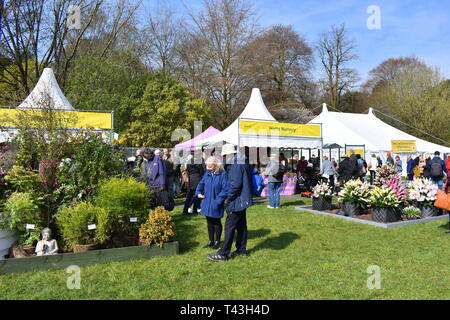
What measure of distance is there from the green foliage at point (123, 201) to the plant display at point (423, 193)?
274 inches

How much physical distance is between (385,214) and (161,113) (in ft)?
54.5

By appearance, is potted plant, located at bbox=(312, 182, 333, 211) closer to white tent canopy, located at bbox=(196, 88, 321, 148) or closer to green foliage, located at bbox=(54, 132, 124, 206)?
white tent canopy, located at bbox=(196, 88, 321, 148)

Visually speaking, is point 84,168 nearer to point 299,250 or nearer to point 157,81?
point 299,250

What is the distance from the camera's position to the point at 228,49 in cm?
2688

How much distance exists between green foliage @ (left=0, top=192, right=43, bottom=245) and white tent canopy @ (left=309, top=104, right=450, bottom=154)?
56.7ft

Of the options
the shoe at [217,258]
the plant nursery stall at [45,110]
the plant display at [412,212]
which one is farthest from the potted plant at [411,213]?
the plant nursery stall at [45,110]

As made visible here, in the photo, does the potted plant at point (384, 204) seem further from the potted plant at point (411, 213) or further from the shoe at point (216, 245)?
the shoe at point (216, 245)

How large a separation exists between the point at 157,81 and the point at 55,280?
19.4 meters

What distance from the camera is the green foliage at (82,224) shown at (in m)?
5.38

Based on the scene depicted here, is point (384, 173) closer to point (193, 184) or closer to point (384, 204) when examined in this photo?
point (384, 204)

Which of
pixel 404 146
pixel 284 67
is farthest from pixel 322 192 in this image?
pixel 284 67

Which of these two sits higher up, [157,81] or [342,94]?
[342,94]

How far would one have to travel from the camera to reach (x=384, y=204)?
823 cm
